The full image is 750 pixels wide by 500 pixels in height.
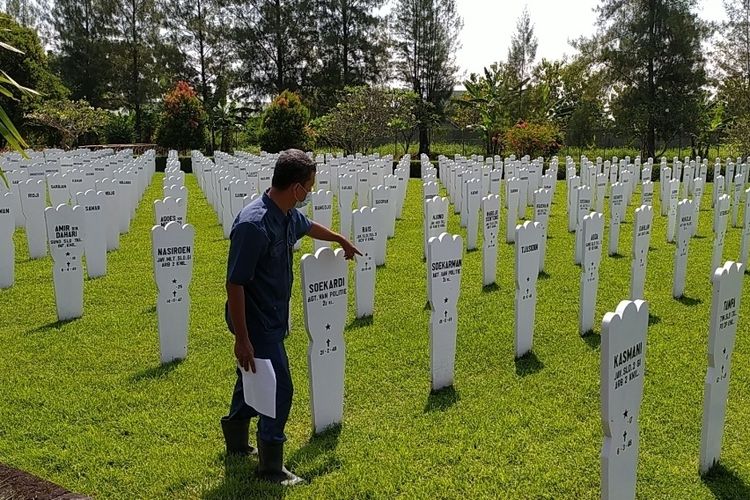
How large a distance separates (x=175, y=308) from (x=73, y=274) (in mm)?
1909

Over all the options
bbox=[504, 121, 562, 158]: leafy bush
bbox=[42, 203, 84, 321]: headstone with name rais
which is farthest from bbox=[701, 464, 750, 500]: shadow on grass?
bbox=[504, 121, 562, 158]: leafy bush

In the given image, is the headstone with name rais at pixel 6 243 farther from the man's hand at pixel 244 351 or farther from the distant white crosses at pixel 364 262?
the man's hand at pixel 244 351

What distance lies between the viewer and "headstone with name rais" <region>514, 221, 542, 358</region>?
6.13 meters

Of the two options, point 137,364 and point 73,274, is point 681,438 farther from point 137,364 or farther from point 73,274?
point 73,274

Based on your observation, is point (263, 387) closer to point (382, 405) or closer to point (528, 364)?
point (382, 405)

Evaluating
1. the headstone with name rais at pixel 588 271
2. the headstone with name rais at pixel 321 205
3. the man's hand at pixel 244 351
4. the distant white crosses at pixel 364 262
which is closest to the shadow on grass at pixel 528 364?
the headstone with name rais at pixel 588 271

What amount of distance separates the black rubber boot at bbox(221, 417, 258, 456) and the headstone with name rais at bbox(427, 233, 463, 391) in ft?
5.68

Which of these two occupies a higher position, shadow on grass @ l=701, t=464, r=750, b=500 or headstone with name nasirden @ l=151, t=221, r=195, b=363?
headstone with name nasirden @ l=151, t=221, r=195, b=363

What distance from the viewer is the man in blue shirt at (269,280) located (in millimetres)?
3498

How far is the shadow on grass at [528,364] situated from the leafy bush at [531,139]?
2505 centimetres

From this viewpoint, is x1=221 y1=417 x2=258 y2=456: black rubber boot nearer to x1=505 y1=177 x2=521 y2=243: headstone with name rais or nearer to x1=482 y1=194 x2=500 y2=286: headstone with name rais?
x1=482 y1=194 x2=500 y2=286: headstone with name rais

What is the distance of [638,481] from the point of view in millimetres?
4016

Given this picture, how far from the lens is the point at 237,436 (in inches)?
166

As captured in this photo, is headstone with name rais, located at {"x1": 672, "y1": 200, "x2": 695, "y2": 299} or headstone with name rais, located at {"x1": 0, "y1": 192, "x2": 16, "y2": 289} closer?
headstone with name rais, located at {"x1": 672, "y1": 200, "x2": 695, "y2": 299}
